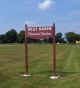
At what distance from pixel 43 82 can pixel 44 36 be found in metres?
3.46

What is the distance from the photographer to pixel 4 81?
15562 mm

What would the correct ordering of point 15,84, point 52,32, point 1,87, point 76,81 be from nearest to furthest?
point 1,87
point 15,84
point 76,81
point 52,32

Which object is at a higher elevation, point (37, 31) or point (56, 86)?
point (37, 31)

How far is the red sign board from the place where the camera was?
18.0 metres

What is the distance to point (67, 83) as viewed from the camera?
15.1m

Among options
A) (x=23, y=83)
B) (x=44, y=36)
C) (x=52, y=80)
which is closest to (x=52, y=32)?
(x=44, y=36)

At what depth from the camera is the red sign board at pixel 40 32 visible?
18.0m

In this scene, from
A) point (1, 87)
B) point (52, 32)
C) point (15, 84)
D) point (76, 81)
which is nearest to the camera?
point (1, 87)

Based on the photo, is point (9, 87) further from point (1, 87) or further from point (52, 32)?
point (52, 32)

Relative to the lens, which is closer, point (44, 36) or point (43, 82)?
point (43, 82)

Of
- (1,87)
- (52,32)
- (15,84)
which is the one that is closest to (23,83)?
(15,84)

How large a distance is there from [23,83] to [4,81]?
1.02m

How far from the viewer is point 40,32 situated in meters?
18.2

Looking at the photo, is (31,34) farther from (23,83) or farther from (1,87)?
(1,87)
